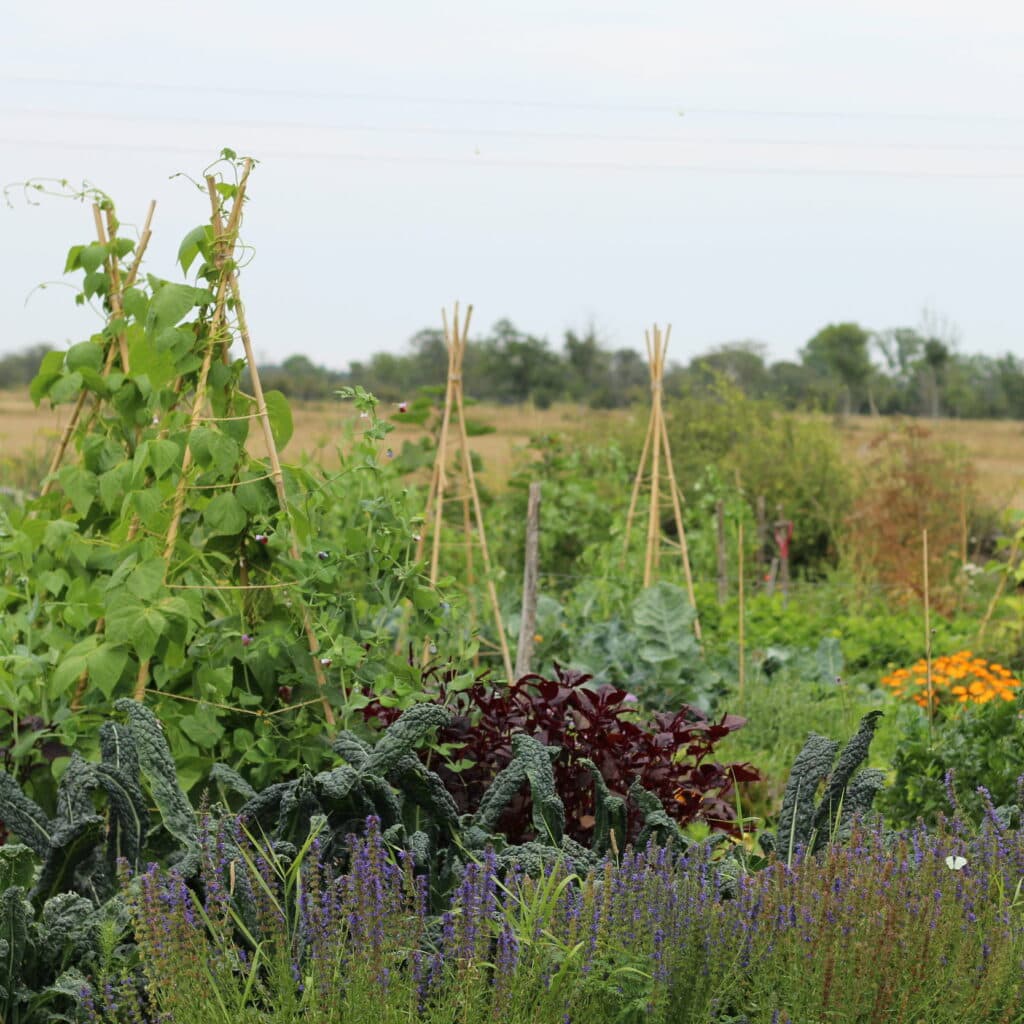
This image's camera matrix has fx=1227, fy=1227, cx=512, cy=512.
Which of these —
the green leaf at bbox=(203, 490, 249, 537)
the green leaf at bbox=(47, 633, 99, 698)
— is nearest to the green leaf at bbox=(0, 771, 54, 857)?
the green leaf at bbox=(47, 633, 99, 698)

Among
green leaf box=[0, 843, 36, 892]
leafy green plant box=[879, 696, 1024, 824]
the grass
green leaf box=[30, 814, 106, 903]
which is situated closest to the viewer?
green leaf box=[0, 843, 36, 892]

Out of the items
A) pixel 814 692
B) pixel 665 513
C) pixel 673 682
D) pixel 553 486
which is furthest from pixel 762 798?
pixel 665 513

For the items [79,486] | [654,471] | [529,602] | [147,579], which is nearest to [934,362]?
[654,471]

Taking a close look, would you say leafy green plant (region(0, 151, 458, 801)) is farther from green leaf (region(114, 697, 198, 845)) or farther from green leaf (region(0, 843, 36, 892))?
green leaf (region(0, 843, 36, 892))

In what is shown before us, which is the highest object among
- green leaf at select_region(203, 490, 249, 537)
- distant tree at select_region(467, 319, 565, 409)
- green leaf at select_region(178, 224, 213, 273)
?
distant tree at select_region(467, 319, 565, 409)

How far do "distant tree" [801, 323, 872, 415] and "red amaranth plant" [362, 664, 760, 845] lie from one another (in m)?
37.7

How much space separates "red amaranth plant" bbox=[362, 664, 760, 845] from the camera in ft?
10.8

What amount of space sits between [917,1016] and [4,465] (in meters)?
10.5

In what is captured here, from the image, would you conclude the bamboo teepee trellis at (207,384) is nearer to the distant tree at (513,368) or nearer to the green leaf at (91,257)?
the green leaf at (91,257)

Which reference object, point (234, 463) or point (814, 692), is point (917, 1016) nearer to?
point (234, 463)

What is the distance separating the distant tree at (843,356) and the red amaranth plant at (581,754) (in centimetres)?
3771

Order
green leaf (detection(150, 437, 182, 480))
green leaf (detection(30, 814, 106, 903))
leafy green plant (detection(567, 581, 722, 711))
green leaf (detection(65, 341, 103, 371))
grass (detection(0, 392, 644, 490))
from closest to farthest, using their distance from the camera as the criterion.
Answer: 1. green leaf (detection(30, 814, 106, 903))
2. green leaf (detection(150, 437, 182, 480))
3. green leaf (detection(65, 341, 103, 371))
4. leafy green plant (detection(567, 581, 722, 711))
5. grass (detection(0, 392, 644, 490))

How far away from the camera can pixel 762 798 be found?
499cm

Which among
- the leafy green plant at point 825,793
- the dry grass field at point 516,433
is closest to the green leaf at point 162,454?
the dry grass field at point 516,433
